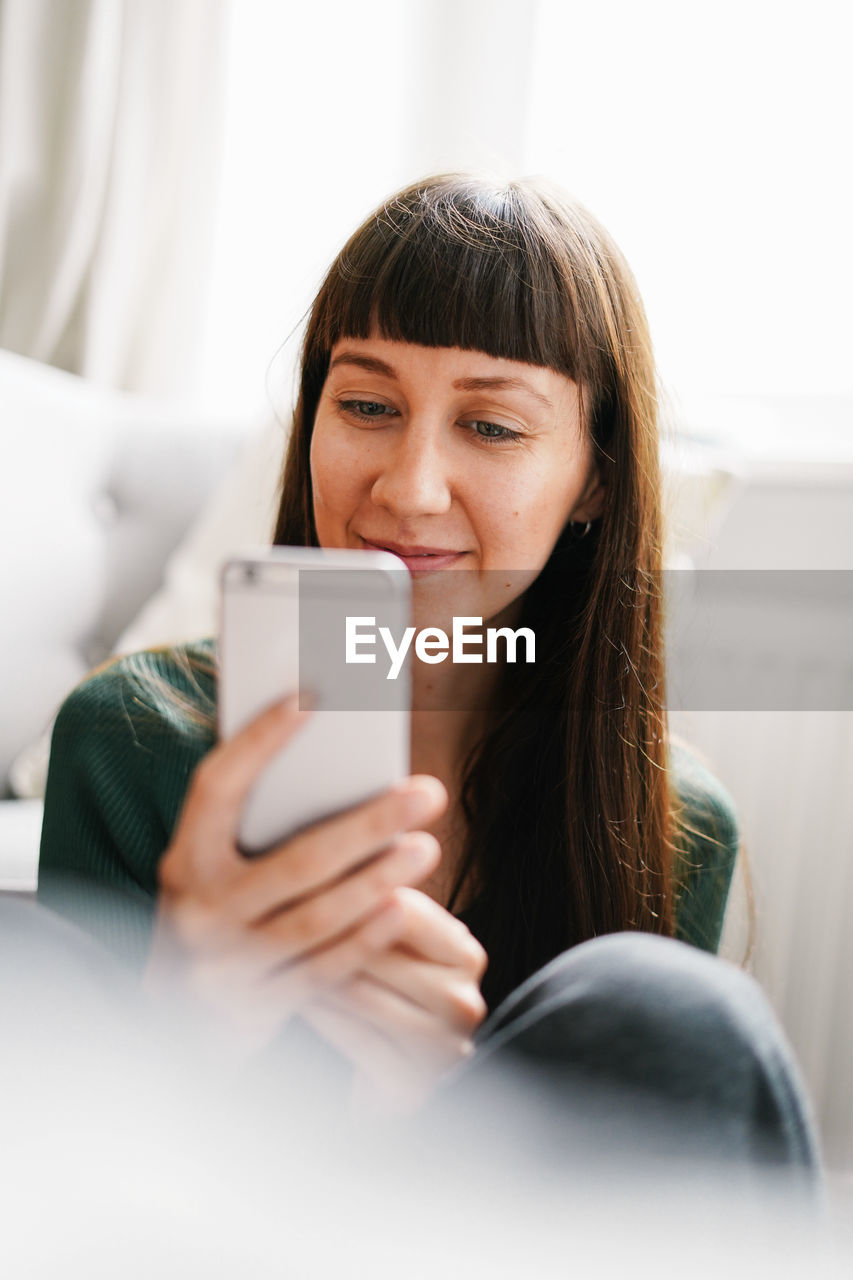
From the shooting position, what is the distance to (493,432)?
0.73m

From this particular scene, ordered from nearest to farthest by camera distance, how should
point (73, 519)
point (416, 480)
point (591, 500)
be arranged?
point (416, 480)
point (591, 500)
point (73, 519)

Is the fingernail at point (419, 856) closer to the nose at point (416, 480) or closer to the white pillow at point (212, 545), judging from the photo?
the nose at point (416, 480)

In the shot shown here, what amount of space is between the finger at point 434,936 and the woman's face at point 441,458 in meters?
0.26

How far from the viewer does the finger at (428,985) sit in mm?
538

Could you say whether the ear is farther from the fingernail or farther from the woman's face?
the fingernail

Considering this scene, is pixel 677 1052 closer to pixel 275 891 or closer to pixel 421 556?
pixel 275 891

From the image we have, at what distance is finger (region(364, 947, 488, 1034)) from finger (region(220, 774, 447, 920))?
61 millimetres

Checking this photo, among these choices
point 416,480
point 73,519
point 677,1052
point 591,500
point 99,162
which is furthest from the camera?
point 99,162

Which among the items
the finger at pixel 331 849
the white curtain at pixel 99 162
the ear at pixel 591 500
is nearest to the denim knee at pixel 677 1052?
the finger at pixel 331 849

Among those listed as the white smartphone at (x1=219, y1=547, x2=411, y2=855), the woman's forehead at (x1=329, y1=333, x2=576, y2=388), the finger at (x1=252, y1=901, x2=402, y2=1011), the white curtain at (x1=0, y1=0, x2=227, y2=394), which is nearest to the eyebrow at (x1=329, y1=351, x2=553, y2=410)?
the woman's forehead at (x1=329, y1=333, x2=576, y2=388)

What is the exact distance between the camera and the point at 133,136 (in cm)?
134

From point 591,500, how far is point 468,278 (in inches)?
8.6

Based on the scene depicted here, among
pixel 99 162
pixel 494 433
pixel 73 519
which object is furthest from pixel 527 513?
pixel 99 162

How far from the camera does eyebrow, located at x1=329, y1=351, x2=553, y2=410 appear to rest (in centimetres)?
71
